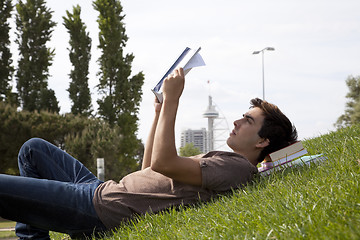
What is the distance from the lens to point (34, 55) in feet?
89.4

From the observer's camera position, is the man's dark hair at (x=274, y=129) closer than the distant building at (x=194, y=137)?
Yes

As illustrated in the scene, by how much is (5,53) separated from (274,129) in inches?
993

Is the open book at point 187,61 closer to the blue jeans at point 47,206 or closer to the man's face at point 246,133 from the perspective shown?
the man's face at point 246,133

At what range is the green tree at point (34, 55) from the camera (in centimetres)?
2630

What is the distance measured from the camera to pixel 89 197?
3.49 metres

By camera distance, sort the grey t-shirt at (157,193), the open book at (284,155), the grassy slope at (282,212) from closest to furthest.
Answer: the grassy slope at (282,212) → the grey t-shirt at (157,193) → the open book at (284,155)

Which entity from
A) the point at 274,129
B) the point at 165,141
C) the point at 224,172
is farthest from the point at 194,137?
the point at 165,141

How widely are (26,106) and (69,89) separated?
2.82 metres

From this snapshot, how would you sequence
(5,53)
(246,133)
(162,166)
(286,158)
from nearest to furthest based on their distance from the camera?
(162,166) < (246,133) < (286,158) < (5,53)

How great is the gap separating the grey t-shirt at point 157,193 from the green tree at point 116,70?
2322 centimetres

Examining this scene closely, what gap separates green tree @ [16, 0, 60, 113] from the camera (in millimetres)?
26297

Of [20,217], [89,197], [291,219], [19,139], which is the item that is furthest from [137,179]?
[19,139]

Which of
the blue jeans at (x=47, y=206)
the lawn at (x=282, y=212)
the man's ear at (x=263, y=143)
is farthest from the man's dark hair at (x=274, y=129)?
the blue jeans at (x=47, y=206)

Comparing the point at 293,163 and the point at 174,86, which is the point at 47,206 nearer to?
the point at 174,86
